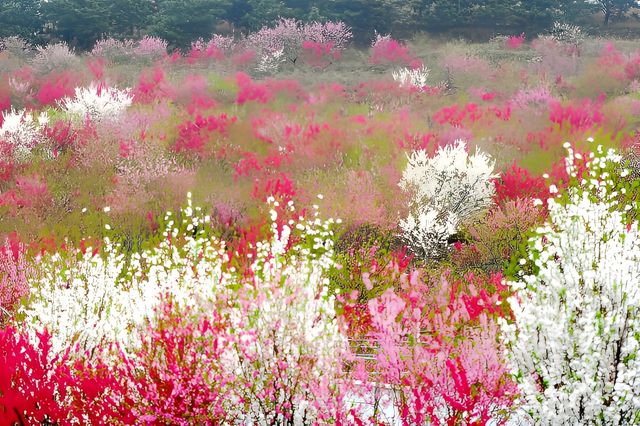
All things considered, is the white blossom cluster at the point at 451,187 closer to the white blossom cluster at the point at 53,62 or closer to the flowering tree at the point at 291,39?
the flowering tree at the point at 291,39

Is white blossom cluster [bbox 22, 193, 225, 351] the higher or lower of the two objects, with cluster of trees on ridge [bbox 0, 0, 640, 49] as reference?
lower

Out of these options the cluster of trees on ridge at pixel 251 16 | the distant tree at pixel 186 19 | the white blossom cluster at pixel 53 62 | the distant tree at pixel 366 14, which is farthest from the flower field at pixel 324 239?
the distant tree at pixel 366 14

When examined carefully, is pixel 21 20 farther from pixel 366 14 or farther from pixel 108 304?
pixel 108 304

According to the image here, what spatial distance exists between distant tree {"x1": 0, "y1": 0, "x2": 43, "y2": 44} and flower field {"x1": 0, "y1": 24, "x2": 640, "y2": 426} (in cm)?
452

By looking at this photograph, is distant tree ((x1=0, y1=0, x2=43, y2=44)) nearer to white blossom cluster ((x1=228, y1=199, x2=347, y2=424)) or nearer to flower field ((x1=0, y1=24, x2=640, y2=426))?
flower field ((x1=0, y1=24, x2=640, y2=426))

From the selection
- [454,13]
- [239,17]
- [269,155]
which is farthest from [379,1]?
[269,155]

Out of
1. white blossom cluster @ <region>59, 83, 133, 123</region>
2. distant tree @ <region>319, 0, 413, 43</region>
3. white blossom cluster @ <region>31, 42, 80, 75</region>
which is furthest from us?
distant tree @ <region>319, 0, 413, 43</region>

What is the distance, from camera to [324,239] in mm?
9445

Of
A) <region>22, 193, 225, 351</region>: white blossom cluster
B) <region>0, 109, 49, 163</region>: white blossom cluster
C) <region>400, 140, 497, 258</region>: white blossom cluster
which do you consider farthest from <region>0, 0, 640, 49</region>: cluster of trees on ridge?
<region>22, 193, 225, 351</region>: white blossom cluster

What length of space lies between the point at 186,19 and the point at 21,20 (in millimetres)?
8010

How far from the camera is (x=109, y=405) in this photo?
464 centimetres

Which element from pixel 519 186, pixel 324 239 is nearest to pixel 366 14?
pixel 519 186

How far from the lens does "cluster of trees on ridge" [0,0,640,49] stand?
99.8 feet

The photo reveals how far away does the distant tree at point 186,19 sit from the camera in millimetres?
30203
